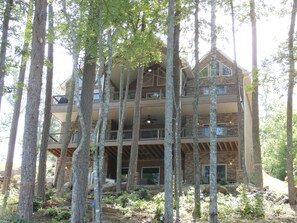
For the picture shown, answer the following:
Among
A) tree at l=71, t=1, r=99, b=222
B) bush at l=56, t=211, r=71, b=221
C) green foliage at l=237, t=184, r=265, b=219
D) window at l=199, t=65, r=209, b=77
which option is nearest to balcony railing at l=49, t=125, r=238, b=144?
window at l=199, t=65, r=209, b=77

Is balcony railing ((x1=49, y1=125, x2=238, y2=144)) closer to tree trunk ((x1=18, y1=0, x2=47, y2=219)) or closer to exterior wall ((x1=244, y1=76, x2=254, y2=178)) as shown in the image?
exterior wall ((x1=244, y1=76, x2=254, y2=178))

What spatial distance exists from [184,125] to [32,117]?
14475 millimetres

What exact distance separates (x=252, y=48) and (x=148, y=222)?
9054 mm

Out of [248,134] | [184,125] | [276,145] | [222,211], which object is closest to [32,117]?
[222,211]

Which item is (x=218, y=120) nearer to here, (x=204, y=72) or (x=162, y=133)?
(x=204, y=72)

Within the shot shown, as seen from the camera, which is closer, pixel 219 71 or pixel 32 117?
pixel 32 117

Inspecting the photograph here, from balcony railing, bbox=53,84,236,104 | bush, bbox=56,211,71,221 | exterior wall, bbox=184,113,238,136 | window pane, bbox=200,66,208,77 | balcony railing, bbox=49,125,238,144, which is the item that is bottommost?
bush, bbox=56,211,71,221

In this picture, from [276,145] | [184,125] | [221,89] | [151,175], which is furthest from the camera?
[276,145]

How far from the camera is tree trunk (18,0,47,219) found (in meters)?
9.95

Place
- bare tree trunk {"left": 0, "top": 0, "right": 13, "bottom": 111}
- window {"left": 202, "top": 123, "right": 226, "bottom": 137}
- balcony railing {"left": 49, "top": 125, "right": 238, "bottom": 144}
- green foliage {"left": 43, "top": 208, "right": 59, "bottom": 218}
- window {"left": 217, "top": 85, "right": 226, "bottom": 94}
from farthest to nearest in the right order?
window {"left": 217, "top": 85, "right": 226, "bottom": 94} → balcony railing {"left": 49, "top": 125, "right": 238, "bottom": 144} → window {"left": 202, "top": 123, "right": 226, "bottom": 137} → bare tree trunk {"left": 0, "top": 0, "right": 13, "bottom": 111} → green foliage {"left": 43, "top": 208, "right": 59, "bottom": 218}

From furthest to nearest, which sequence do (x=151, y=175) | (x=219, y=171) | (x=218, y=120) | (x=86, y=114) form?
(x=151, y=175), (x=218, y=120), (x=219, y=171), (x=86, y=114)

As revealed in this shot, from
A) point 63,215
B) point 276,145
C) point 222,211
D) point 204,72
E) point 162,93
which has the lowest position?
point 63,215

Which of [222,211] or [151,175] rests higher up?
[151,175]

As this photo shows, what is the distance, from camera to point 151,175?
949 inches
